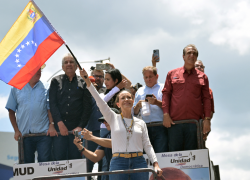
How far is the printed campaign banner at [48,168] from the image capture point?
6.36 meters

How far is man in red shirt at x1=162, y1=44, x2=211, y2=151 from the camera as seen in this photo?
19.7 ft

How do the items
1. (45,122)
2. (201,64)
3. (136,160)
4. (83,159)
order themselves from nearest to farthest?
(136,160) < (83,159) < (45,122) < (201,64)

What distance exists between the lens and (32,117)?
670cm

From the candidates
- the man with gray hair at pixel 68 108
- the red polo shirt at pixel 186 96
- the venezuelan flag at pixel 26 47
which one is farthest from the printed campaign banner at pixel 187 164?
the venezuelan flag at pixel 26 47

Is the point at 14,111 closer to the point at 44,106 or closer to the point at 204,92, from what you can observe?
the point at 44,106

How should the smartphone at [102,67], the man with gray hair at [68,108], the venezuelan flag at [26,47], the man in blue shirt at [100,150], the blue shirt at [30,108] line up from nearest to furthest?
the man in blue shirt at [100,150]
the venezuelan flag at [26,47]
the man with gray hair at [68,108]
the blue shirt at [30,108]
the smartphone at [102,67]

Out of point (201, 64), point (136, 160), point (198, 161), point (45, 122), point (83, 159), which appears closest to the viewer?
point (136, 160)

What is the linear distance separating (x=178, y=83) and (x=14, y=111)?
3268mm

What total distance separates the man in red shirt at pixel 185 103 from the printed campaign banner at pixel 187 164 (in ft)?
0.48

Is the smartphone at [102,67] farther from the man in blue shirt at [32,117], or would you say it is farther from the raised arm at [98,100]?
the raised arm at [98,100]

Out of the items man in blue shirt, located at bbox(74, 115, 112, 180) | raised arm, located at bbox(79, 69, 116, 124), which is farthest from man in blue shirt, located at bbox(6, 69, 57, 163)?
raised arm, located at bbox(79, 69, 116, 124)

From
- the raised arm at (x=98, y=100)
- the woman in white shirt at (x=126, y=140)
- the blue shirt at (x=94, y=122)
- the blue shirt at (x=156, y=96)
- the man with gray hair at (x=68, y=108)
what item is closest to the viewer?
the woman in white shirt at (x=126, y=140)

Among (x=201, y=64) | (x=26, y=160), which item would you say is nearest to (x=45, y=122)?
(x=26, y=160)

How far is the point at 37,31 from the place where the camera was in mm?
6215
